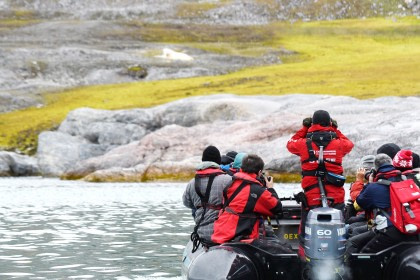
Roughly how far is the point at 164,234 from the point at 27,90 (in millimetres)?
92035

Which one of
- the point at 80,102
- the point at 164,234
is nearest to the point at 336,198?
the point at 164,234

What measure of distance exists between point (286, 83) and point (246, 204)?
88.3 m

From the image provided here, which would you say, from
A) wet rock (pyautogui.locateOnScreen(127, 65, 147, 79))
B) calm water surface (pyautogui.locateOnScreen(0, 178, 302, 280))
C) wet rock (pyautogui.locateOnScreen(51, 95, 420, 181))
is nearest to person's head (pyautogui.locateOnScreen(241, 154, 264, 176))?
calm water surface (pyautogui.locateOnScreen(0, 178, 302, 280))

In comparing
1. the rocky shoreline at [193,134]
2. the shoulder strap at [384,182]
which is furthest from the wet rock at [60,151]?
the shoulder strap at [384,182]

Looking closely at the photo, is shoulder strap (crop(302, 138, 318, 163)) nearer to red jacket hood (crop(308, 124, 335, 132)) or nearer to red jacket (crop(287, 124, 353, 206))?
red jacket (crop(287, 124, 353, 206))

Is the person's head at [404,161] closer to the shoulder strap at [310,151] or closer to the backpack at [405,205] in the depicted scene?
the backpack at [405,205]

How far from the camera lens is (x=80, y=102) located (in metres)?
107

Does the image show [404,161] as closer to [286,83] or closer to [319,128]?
[319,128]

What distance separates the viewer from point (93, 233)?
98.4 ft

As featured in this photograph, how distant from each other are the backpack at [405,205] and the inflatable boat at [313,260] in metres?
0.42

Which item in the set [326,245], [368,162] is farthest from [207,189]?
[368,162]

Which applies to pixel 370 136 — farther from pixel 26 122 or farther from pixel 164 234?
pixel 26 122

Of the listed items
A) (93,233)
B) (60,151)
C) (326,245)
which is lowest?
(93,233)

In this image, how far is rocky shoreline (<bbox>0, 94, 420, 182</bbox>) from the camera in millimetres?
56938
